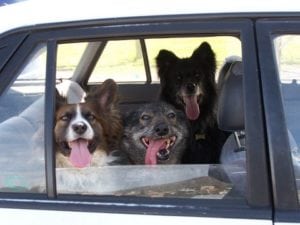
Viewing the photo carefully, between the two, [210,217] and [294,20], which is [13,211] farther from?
[294,20]

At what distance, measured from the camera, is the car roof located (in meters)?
2.45

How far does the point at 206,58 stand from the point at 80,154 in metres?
1.81

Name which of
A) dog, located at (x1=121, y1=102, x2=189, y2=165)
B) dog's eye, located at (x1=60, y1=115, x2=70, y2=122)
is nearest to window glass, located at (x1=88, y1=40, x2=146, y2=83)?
dog, located at (x1=121, y1=102, x2=189, y2=165)

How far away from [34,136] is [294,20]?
1.16 metres

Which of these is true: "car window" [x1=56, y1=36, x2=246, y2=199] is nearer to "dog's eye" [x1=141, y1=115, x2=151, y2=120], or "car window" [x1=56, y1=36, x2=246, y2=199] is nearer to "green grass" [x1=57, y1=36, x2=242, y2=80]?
"dog's eye" [x1=141, y1=115, x2=151, y2=120]

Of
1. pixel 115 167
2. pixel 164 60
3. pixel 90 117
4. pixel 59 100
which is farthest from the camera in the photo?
pixel 164 60

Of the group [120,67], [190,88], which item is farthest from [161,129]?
[120,67]

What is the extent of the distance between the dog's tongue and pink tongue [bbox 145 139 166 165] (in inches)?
30.1

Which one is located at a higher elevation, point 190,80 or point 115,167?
point 190,80

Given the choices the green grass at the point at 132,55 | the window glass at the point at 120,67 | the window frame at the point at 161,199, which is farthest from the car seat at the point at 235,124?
the window glass at the point at 120,67

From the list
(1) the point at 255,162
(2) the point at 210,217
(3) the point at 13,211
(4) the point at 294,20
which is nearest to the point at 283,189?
(1) the point at 255,162

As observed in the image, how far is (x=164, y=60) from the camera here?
4.75 metres

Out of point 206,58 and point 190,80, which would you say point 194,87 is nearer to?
point 190,80

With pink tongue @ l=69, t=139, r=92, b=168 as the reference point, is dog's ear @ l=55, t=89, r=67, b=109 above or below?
above
